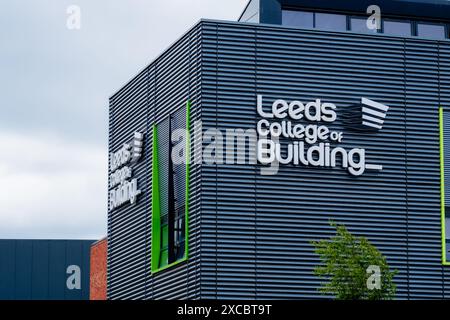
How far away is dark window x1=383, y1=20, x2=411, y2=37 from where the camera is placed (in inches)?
1858

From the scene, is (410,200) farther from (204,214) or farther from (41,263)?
(41,263)

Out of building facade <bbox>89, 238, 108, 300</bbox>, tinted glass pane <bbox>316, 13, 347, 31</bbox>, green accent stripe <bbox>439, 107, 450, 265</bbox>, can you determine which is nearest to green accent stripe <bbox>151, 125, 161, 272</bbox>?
tinted glass pane <bbox>316, 13, 347, 31</bbox>

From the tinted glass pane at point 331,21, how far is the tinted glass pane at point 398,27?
1.96m

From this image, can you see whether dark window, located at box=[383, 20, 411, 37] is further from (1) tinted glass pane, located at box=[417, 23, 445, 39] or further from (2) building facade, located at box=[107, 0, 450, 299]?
(2) building facade, located at box=[107, 0, 450, 299]

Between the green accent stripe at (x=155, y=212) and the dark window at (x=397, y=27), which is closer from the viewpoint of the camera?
the green accent stripe at (x=155, y=212)

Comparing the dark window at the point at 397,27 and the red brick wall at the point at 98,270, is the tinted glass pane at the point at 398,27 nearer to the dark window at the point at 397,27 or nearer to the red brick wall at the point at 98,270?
the dark window at the point at 397,27

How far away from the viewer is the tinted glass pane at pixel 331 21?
4591 cm

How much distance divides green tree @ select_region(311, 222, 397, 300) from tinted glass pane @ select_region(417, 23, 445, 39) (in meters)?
14.6

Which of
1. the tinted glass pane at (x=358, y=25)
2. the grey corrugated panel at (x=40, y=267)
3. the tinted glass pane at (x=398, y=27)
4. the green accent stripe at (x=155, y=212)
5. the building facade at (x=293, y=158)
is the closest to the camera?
the building facade at (x=293, y=158)

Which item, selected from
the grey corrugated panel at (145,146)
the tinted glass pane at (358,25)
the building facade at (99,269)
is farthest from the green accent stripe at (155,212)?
the building facade at (99,269)

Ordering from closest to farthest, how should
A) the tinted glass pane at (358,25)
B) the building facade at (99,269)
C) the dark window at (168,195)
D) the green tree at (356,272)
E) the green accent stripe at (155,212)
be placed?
the green tree at (356,272) → the dark window at (168,195) → the green accent stripe at (155,212) → the tinted glass pane at (358,25) → the building facade at (99,269)

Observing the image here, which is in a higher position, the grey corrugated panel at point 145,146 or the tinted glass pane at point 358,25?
the tinted glass pane at point 358,25

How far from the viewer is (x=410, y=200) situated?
40281 mm
